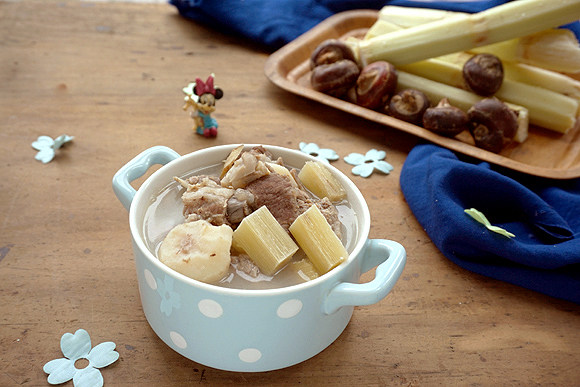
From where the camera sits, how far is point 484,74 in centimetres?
117

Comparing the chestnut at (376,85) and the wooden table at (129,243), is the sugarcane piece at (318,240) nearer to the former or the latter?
the wooden table at (129,243)

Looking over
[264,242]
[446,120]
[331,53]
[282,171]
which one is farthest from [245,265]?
[331,53]

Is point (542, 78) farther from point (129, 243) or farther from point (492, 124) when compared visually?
point (129, 243)

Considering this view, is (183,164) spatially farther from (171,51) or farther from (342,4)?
(342,4)

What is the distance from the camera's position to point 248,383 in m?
0.68

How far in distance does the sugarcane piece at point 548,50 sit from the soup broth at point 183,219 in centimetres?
68

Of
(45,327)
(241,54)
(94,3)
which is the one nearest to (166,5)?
(94,3)

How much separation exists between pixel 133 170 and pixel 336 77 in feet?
1.87

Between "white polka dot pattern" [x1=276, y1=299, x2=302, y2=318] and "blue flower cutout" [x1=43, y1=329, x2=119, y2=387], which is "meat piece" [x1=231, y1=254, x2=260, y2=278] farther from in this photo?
"blue flower cutout" [x1=43, y1=329, x2=119, y2=387]

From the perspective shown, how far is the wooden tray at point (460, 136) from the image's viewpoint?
1058mm

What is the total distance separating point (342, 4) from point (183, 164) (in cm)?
96

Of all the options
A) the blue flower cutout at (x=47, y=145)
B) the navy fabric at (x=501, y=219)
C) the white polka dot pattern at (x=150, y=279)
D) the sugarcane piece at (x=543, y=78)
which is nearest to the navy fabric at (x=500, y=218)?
the navy fabric at (x=501, y=219)

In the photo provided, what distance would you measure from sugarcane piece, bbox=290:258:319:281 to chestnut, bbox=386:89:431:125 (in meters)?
0.57

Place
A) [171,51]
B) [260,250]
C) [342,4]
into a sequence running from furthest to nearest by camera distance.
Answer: [342,4]
[171,51]
[260,250]
